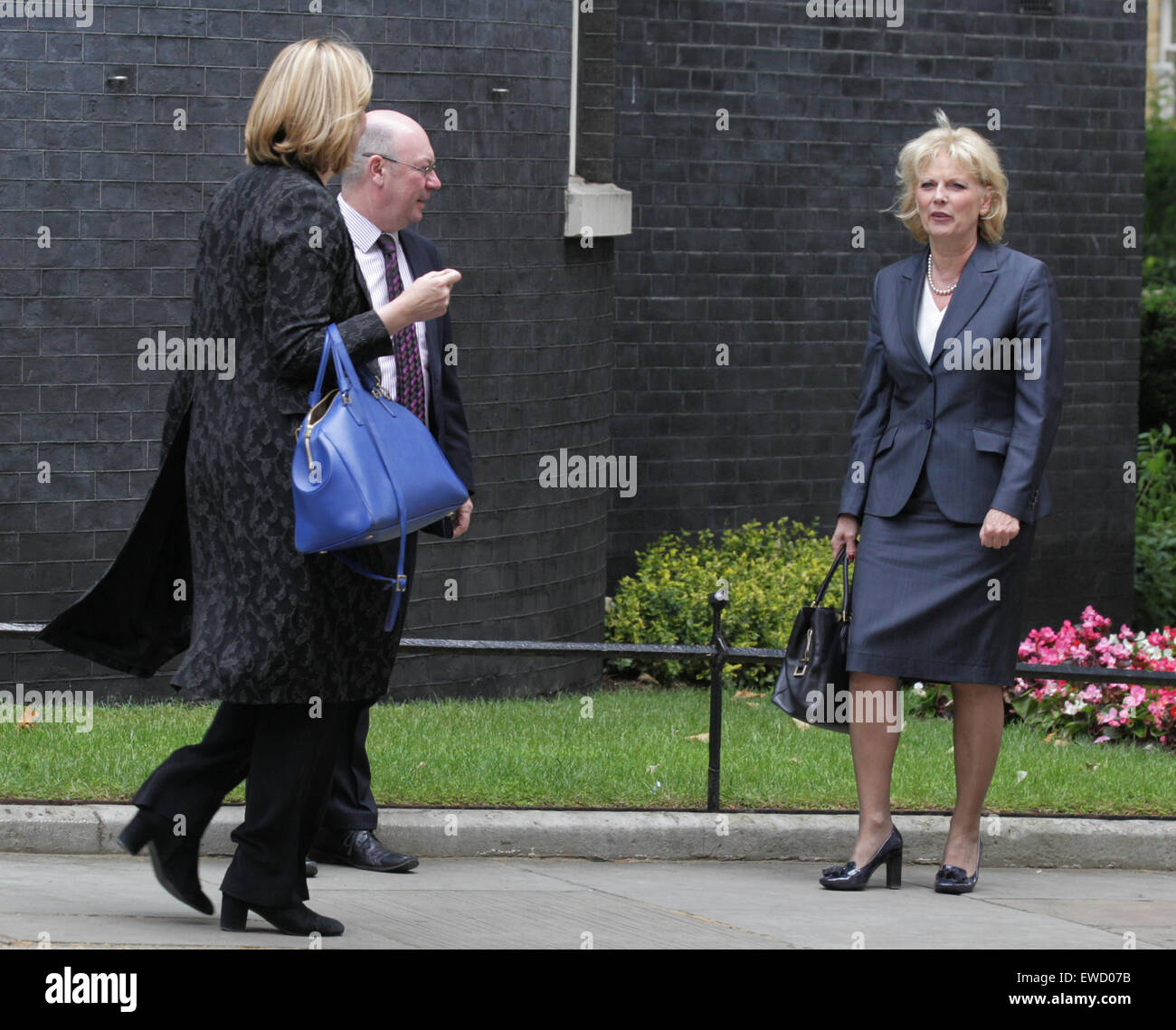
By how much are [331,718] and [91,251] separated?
4357 mm

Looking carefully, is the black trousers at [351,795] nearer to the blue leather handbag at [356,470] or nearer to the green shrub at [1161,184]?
the blue leather handbag at [356,470]

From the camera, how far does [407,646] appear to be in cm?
662

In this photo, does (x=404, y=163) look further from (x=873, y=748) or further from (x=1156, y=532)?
(x=1156, y=532)

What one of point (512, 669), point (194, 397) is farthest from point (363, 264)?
point (512, 669)

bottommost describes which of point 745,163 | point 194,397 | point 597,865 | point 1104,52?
point 597,865

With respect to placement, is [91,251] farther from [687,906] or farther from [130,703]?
[687,906]

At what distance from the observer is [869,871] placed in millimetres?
5992

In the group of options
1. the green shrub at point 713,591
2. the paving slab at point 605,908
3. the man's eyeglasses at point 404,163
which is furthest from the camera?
the green shrub at point 713,591

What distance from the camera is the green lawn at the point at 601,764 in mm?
6684

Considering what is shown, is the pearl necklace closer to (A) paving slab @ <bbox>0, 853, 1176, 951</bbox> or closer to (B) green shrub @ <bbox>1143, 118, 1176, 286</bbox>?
(A) paving slab @ <bbox>0, 853, 1176, 951</bbox>

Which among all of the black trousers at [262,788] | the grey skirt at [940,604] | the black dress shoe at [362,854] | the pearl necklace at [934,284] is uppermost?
the pearl necklace at [934,284]

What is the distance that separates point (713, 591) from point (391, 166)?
5894 mm

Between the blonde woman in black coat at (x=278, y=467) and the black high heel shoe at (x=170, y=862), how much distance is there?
0.04 m

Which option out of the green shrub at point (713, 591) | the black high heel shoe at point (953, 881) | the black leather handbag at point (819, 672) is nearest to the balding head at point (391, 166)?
the black leather handbag at point (819, 672)
